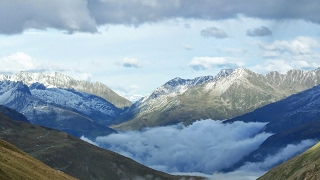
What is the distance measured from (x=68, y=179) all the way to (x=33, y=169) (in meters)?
25.6

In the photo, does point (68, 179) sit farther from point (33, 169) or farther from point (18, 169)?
point (18, 169)

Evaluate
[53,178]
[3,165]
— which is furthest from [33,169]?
[3,165]

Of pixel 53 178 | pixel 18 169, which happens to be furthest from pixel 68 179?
pixel 18 169

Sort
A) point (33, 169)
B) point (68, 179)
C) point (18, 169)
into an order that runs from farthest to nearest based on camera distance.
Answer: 1. point (68, 179)
2. point (33, 169)
3. point (18, 169)

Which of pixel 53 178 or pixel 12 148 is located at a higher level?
pixel 12 148

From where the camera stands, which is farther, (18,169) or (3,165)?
(18,169)

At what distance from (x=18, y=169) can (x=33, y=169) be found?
1494cm

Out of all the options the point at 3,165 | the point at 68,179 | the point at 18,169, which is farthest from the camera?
the point at 68,179

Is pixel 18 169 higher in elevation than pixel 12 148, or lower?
lower

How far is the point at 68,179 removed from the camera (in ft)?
578

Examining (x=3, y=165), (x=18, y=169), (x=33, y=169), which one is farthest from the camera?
(x=33, y=169)

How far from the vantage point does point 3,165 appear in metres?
129

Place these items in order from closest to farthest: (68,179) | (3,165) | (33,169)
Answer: (3,165), (33,169), (68,179)

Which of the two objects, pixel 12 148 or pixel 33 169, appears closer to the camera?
pixel 33 169
